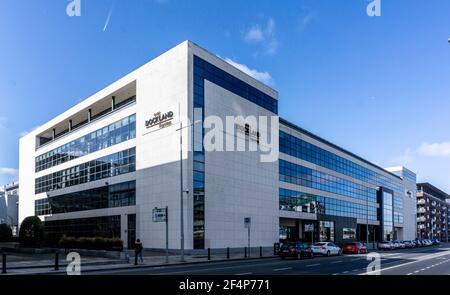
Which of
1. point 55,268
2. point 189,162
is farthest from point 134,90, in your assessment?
point 55,268

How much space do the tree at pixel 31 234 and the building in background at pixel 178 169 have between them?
8.66 m

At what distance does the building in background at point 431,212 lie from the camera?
151750mm

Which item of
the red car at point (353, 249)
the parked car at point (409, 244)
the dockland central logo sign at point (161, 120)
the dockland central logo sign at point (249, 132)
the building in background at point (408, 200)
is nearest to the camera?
the dockland central logo sign at point (161, 120)

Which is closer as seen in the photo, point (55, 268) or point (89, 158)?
point (55, 268)

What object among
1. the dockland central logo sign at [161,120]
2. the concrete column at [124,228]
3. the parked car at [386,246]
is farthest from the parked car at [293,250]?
the parked car at [386,246]

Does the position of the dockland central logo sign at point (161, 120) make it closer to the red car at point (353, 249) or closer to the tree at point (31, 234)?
the tree at point (31, 234)

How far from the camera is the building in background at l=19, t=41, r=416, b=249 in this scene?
43.7 meters

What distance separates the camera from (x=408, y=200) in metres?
122

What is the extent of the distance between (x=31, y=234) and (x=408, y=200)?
10364cm

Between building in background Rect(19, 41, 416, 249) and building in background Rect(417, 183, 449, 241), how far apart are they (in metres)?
86.1

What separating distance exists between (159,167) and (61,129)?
3516 cm

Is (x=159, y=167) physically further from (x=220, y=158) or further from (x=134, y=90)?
(x=134, y=90)

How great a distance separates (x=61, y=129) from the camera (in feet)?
241
